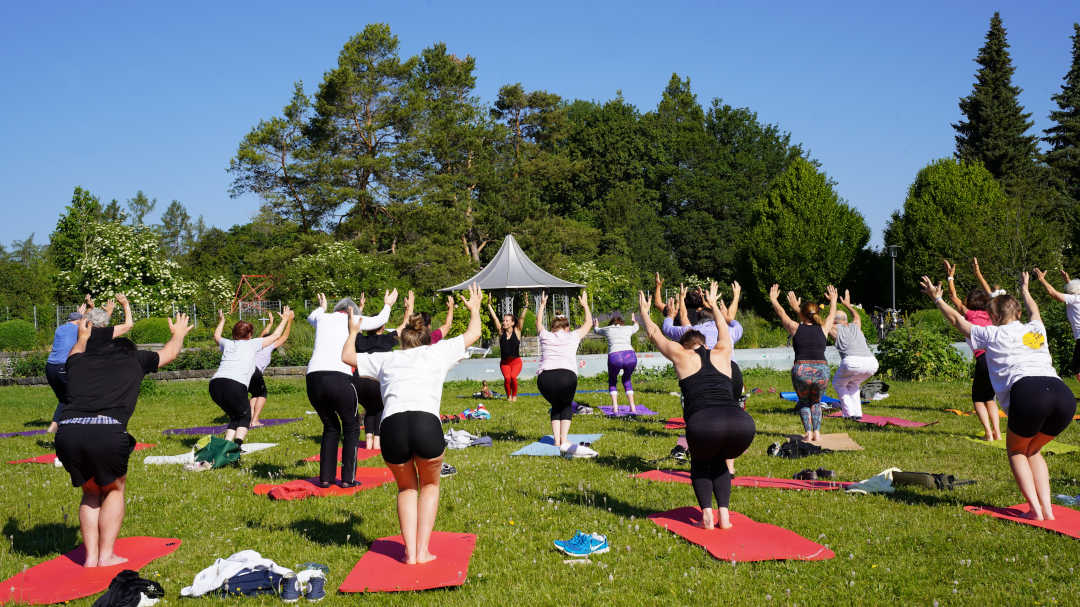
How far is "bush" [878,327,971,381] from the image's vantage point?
18.5m

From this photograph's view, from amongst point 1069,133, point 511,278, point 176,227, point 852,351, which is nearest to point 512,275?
point 511,278

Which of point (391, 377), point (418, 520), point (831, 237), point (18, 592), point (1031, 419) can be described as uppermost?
point (831, 237)

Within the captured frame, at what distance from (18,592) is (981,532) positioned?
24.1 ft

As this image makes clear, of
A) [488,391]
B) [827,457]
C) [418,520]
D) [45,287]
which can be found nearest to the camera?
[418,520]

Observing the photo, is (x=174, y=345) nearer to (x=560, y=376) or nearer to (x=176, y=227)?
(x=560, y=376)

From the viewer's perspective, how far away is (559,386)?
10211 millimetres

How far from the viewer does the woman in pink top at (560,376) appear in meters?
10.2

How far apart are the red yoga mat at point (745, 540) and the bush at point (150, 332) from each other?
26.5 meters

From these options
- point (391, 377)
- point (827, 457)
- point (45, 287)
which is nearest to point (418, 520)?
point (391, 377)

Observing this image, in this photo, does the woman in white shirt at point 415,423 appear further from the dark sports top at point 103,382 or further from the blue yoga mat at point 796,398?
the blue yoga mat at point 796,398

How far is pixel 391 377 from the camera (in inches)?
223

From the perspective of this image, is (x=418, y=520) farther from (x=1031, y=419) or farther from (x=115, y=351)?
(x=1031, y=419)

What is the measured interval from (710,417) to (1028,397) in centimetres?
266

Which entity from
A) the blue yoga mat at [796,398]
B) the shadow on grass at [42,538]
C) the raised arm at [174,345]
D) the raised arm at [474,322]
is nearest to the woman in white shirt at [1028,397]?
the raised arm at [474,322]
